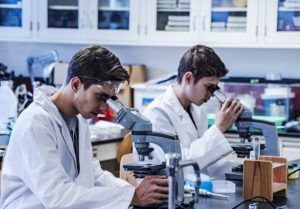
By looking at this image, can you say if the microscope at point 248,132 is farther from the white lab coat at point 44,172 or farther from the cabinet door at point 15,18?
the cabinet door at point 15,18

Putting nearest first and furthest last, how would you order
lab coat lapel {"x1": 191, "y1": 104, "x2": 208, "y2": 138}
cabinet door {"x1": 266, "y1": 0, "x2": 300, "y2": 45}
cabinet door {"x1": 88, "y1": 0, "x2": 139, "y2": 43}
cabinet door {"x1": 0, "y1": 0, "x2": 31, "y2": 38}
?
lab coat lapel {"x1": 191, "y1": 104, "x2": 208, "y2": 138} < cabinet door {"x1": 266, "y1": 0, "x2": 300, "y2": 45} < cabinet door {"x1": 88, "y1": 0, "x2": 139, "y2": 43} < cabinet door {"x1": 0, "y1": 0, "x2": 31, "y2": 38}

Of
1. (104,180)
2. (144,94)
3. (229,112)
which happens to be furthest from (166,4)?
(104,180)

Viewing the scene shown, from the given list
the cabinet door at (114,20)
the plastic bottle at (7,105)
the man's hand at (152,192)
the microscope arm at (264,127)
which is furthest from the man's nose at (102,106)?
A: the cabinet door at (114,20)

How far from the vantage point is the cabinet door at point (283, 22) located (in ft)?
14.8

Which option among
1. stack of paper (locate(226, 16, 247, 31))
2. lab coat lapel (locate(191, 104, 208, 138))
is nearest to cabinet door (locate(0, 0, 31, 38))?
stack of paper (locate(226, 16, 247, 31))

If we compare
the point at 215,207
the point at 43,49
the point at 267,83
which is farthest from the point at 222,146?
the point at 43,49

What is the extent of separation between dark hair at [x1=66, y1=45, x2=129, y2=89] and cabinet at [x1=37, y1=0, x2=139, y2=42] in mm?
2676

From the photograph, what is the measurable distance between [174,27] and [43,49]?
4.20 ft

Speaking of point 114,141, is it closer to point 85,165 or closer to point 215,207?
point 85,165

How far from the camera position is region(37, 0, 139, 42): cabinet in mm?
4898

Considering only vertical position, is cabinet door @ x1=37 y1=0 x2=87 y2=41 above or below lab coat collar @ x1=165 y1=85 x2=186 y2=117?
above

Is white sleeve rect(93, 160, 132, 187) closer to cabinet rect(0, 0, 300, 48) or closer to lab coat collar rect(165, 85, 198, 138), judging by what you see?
lab coat collar rect(165, 85, 198, 138)

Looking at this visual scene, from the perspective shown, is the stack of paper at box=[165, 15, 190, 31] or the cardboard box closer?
the stack of paper at box=[165, 15, 190, 31]

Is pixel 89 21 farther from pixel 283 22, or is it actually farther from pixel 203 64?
pixel 203 64
